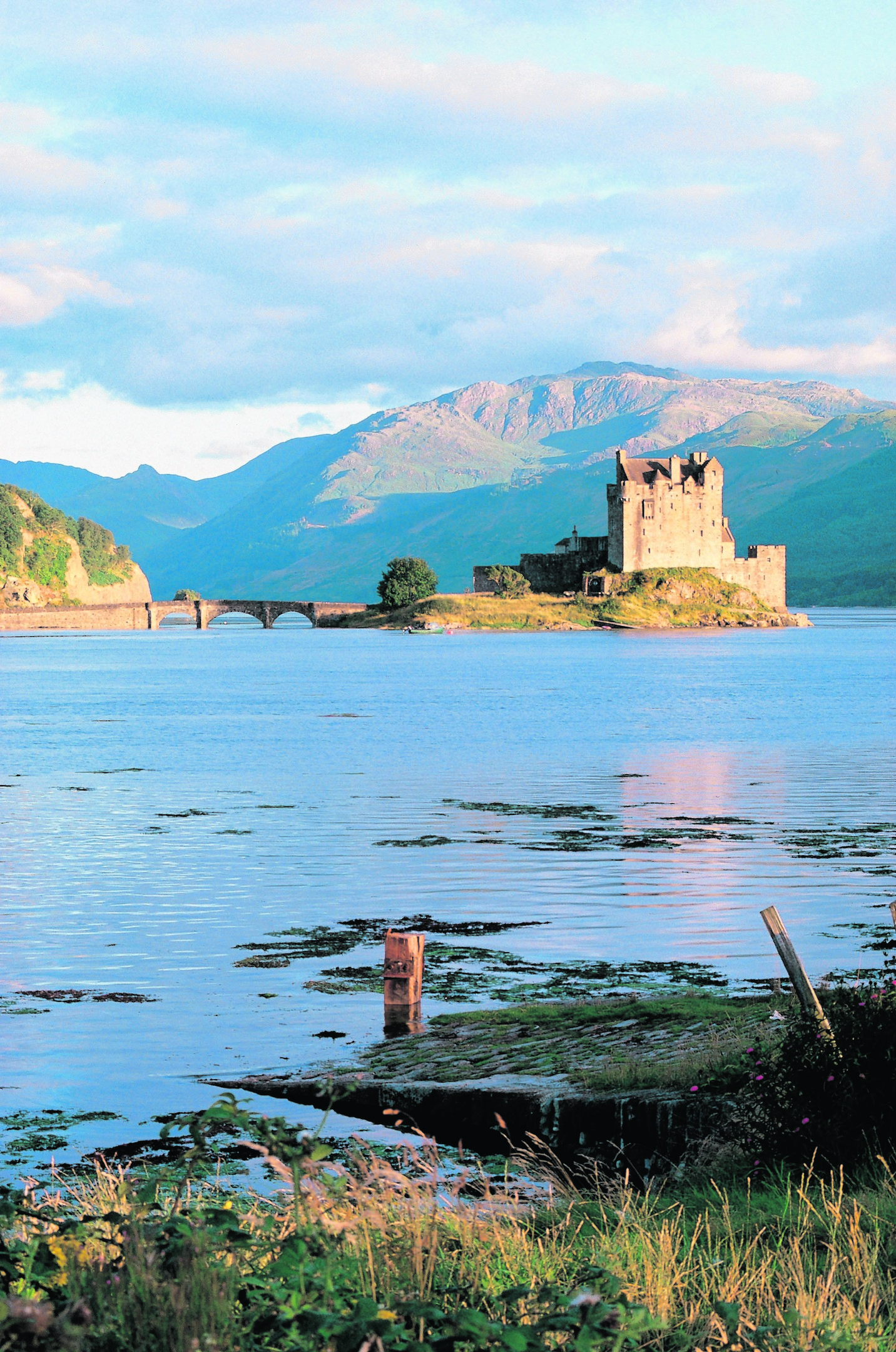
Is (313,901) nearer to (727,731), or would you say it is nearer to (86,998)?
(86,998)

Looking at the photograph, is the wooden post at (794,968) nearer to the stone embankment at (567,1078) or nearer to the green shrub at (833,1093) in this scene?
the green shrub at (833,1093)

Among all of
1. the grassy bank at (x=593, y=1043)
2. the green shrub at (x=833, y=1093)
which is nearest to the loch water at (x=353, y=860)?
the grassy bank at (x=593, y=1043)

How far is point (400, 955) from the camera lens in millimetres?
17797

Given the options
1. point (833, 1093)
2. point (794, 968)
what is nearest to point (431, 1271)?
point (833, 1093)

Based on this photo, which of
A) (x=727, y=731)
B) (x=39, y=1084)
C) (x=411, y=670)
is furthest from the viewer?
(x=411, y=670)

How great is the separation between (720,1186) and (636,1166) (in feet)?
5.99

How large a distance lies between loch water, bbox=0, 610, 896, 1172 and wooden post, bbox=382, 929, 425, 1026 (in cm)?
50

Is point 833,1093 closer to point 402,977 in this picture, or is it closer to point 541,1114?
point 541,1114

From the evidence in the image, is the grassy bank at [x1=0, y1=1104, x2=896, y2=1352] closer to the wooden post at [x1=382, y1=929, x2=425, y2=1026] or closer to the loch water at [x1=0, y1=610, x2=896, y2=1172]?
the loch water at [x1=0, y1=610, x2=896, y2=1172]

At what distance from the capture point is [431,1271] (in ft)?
26.2

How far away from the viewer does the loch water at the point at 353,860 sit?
18000 millimetres

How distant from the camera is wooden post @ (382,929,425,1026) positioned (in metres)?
17.8

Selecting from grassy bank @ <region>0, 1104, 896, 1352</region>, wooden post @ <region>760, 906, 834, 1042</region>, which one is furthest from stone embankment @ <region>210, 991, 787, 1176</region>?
grassy bank @ <region>0, 1104, 896, 1352</region>

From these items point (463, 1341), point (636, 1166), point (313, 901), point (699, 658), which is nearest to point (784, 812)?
point (313, 901)
